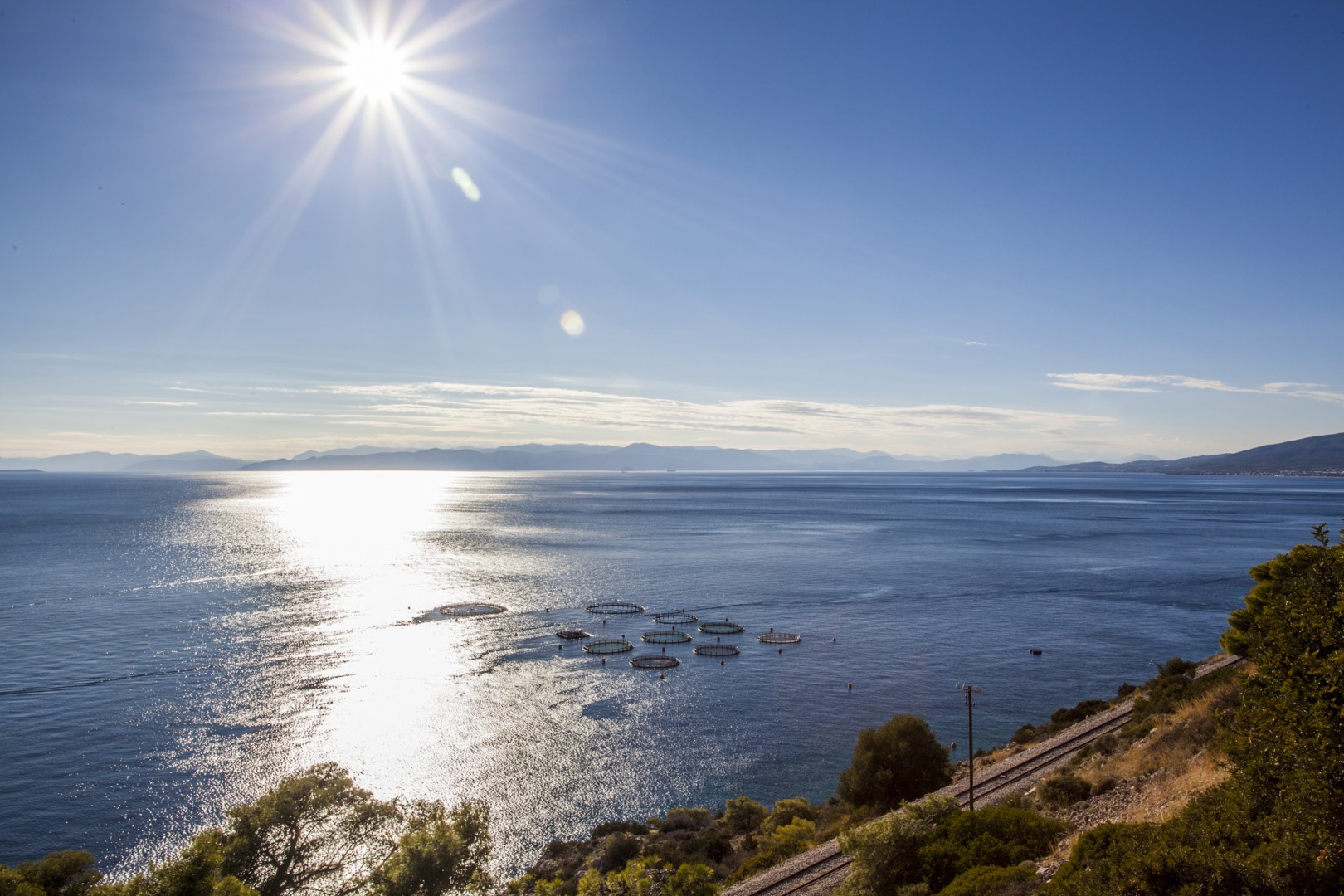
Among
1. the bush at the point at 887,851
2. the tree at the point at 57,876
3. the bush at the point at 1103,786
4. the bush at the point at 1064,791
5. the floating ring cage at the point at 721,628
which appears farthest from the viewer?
the floating ring cage at the point at 721,628

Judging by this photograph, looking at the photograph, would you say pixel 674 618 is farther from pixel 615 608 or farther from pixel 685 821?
pixel 685 821

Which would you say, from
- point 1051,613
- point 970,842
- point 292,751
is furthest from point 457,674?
point 1051,613

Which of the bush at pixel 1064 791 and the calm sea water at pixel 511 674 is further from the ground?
the bush at pixel 1064 791

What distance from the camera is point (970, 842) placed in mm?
27125

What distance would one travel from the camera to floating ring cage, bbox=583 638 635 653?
3268 inches

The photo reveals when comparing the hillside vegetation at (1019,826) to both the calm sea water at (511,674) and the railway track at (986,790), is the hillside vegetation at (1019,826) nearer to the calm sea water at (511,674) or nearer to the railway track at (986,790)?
the railway track at (986,790)

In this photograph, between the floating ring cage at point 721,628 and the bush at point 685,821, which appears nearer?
the bush at point 685,821

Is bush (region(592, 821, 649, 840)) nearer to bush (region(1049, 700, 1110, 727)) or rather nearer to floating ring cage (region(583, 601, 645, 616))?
bush (region(1049, 700, 1110, 727))

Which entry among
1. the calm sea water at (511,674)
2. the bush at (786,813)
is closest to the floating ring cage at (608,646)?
the calm sea water at (511,674)

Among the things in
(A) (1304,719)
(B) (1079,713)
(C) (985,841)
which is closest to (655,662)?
(B) (1079,713)

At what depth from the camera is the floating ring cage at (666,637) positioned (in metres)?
87.2

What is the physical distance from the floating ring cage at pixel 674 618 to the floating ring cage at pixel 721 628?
133 inches

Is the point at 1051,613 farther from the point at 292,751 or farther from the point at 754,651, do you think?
the point at 292,751

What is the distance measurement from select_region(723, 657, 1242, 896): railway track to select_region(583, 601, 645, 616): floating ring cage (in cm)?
6119
